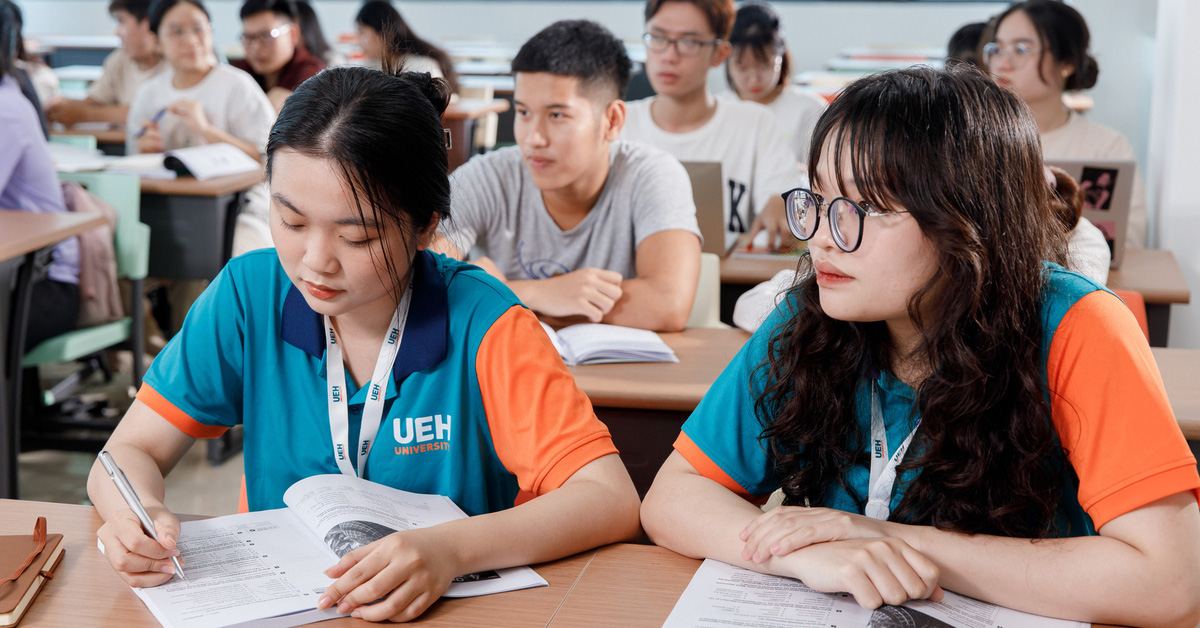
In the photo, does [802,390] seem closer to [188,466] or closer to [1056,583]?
[1056,583]

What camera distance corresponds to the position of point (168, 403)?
1.20 meters

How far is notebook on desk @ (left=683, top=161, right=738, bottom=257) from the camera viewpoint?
8.39 ft

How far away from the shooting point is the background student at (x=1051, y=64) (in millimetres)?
3094

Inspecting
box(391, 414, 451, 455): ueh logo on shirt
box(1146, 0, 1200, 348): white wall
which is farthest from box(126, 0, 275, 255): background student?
box(1146, 0, 1200, 348): white wall

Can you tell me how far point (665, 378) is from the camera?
177 cm

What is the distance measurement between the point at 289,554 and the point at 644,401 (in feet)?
2.60

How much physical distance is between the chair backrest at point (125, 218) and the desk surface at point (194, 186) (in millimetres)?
232

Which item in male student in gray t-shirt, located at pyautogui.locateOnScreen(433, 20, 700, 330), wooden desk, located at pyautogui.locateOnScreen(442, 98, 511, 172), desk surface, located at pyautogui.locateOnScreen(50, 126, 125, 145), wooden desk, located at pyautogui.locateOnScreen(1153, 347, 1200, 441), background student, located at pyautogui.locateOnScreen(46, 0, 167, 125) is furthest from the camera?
wooden desk, located at pyautogui.locateOnScreen(442, 98, 511, 172)

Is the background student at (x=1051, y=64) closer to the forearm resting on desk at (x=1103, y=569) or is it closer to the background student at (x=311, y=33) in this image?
Result: the forearm resting on desk at (x=1103, y=569)

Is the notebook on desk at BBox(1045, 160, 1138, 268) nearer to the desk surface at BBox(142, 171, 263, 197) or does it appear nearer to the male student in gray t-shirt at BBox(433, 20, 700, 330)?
the male student in gray t-shirt at BBox(433, 20, 700, 330)

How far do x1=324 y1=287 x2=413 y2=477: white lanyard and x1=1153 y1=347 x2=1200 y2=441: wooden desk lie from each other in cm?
108

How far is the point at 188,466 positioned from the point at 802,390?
7.73ft

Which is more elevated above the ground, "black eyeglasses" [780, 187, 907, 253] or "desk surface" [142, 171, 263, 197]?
"black eyeglasses" [780, 187, 907, 253]

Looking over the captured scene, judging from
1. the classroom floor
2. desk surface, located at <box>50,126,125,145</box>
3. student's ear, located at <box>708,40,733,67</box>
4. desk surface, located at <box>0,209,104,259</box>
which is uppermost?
student's ear, located at <box>708,40,733,67</box>
